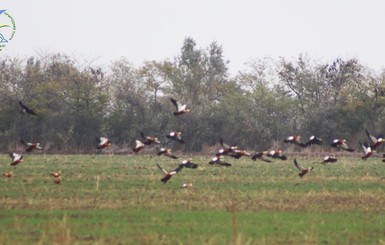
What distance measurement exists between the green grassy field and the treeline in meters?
40.1

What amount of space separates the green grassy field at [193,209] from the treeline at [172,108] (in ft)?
132

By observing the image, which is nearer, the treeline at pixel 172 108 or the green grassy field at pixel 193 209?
the green grassy field at pixel 193 209

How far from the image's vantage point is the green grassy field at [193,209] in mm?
16766

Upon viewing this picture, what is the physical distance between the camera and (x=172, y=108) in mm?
76562

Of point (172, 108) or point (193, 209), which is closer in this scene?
point (193, 209)

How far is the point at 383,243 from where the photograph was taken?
15891 mm

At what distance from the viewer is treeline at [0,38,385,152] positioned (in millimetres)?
74625

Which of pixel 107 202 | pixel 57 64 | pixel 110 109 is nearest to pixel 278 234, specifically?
pixel 107 202

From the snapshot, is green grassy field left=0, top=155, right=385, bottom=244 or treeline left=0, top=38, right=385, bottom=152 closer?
green grassy field left=0, top=155, right=385, bottom=244

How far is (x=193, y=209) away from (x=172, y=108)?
54960 millimetres

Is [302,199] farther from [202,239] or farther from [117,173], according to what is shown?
[117,173]

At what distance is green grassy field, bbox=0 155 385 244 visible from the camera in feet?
55.0

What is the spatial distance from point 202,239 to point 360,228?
13.2ft

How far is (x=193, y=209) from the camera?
21750 mm
